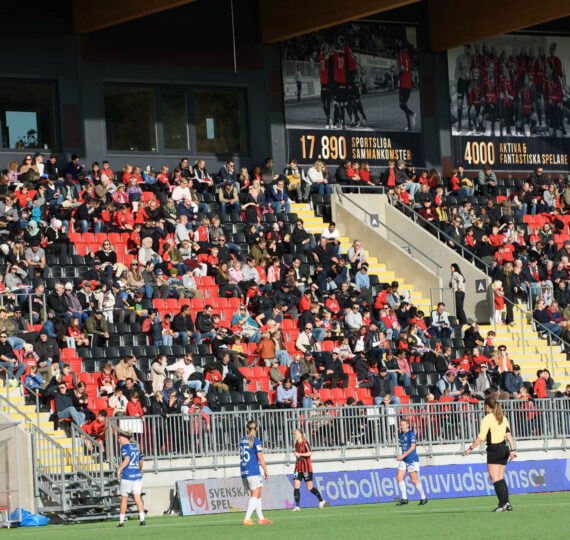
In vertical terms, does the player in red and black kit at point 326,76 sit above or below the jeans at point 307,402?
above

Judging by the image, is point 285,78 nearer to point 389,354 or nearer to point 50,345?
point 389,354

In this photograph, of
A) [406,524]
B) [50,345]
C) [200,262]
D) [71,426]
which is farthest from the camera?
[200,262]

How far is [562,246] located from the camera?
37656 mm

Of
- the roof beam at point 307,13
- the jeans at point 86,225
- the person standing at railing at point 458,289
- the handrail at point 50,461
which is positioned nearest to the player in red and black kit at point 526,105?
the roof beam at point 307,13

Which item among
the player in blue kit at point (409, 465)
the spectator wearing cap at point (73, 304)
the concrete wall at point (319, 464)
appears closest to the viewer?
the player in blue kit at point (409, 465)

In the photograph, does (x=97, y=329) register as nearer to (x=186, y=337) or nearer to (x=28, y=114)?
(x=186, y=337)

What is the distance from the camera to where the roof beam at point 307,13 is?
34.2 meters

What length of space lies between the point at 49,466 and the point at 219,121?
1595cm

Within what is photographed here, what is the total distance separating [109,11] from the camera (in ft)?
108

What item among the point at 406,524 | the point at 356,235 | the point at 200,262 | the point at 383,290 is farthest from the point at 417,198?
the point at 406,524

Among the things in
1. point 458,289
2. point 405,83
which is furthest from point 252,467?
point 405,83

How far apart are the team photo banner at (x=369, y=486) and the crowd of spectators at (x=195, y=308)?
1966 millimetres

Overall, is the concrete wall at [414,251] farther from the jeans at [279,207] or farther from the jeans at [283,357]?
the jeans at [283,357]

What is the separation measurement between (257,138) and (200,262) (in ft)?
23.5
